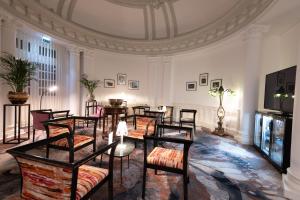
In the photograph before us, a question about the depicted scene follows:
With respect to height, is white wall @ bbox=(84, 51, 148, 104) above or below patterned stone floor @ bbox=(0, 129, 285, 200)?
above

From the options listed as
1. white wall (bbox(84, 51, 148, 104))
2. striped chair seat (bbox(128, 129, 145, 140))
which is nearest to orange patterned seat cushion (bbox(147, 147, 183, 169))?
striped chair seat (bbox(128, 129, 145, 140))

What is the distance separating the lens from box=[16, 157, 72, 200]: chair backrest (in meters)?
1.30

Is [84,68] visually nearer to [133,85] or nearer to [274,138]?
[133,85]

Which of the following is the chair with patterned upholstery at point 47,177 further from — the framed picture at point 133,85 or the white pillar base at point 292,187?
the framed picture at point 133,85

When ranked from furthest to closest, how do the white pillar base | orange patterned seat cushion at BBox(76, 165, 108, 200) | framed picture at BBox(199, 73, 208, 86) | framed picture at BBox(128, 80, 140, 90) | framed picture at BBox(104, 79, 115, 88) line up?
framed picture at BBox(128, 80, 140, 90) < framed picture at BBox(104, 79, 115, 88) < framed picture at BBox(199, 73, 208, 86) < the white pillar base < orange patterned seat cushion at BBox(76, 165, 108, 200)

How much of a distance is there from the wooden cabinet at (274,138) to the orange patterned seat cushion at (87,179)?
9.34 feet

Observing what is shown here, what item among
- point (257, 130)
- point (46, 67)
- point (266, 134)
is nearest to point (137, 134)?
point (266, 134)

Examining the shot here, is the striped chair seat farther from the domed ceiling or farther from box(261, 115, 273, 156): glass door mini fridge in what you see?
the domed ceiling

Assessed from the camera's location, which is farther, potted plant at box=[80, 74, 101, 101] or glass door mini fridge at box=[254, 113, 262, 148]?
potted plant at box=[80, 74, 101, 101]

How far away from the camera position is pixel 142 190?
7.14ft

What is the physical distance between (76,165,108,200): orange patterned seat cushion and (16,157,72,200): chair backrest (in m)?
0.17

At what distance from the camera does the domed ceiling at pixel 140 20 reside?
5172 millimetres

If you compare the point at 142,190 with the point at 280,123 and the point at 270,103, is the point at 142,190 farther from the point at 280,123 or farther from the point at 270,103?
the point at 270,103

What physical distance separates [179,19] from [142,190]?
6911 mm
